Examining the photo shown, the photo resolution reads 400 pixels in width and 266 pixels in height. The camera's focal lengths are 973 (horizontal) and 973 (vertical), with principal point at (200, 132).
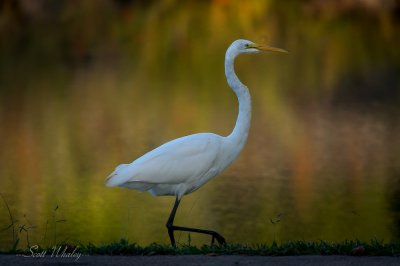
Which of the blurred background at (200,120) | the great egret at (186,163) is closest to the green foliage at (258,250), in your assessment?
the great egret at (186,163)

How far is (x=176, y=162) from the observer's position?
279 inches

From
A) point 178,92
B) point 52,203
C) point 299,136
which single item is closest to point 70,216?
point 52,203

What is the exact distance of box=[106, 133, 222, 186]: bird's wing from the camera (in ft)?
22.7

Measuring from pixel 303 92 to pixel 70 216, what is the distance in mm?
9585

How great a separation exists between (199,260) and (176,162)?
1.57 m

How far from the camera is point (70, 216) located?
11.1 meters

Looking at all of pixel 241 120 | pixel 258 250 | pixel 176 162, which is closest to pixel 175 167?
pixel 176 162

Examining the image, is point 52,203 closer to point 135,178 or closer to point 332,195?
point 332,195

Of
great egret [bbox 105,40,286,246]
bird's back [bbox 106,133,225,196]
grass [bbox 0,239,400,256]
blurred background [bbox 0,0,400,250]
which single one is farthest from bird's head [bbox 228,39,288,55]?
grass [bbox 0,239,400,256]

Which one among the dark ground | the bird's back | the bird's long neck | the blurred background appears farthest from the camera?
the blurred background

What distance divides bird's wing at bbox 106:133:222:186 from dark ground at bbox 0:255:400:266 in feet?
4.03

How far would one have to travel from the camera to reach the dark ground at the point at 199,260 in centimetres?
556

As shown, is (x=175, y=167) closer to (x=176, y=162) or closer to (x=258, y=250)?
(x=176, y=162)
